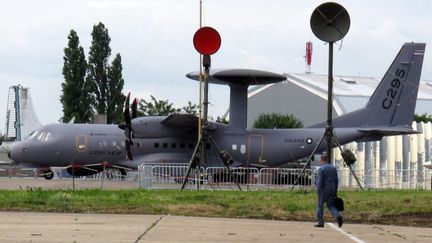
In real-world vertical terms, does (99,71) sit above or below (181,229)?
above

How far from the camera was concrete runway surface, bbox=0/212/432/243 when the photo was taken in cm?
1559

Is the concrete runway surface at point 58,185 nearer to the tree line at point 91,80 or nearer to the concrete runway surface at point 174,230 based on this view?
the concrete runway surface at point 174,230

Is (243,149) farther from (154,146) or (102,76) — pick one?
(102,76)

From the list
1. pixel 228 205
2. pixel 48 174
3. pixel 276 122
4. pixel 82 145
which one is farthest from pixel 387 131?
pixel 276 122

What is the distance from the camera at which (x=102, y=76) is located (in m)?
73.4

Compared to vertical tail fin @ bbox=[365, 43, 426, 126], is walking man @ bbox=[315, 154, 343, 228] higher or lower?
lower

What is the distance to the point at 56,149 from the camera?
44.7m

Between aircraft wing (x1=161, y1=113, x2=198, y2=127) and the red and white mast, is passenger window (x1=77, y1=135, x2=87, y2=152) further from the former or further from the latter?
the red and white mast

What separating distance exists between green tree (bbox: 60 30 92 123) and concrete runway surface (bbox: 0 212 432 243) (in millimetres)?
52555

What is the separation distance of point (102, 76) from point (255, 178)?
3714 cm

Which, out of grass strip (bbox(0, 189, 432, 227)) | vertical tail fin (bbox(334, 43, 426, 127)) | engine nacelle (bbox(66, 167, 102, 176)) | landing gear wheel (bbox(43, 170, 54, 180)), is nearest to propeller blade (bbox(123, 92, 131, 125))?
engine nacelle (bbox(66, 167, 102, 176))

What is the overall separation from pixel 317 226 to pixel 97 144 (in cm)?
2641

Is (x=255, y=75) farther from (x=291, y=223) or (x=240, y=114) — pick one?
(x=291, y=223)

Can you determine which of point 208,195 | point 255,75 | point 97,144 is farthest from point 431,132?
point 208,195
